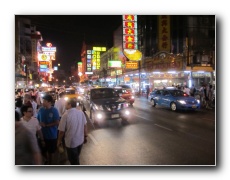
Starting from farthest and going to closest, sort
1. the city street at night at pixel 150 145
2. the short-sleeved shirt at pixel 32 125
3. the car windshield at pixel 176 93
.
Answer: the car windshield at pixel 176 93 < the city street at night at pixel 150 145 < the short-sleeved shirt at pixel 32 125

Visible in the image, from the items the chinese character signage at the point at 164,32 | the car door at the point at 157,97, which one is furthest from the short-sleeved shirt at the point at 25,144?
the chinese character signage at the point at 164,32

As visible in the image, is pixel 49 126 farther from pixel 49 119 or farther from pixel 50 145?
pixel 50 145

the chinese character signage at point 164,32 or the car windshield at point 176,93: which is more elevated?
the chinese character signage at point 164,32

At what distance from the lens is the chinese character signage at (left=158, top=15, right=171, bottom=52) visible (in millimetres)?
31406

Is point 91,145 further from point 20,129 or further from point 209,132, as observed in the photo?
point 209,132

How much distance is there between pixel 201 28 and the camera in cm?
3725

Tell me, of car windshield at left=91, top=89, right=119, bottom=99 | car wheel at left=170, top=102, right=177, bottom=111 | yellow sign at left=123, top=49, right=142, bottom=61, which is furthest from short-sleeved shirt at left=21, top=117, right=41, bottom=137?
yellow sign at left=123, top=49, right=142, bottom=61

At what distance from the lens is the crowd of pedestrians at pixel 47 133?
488 cm

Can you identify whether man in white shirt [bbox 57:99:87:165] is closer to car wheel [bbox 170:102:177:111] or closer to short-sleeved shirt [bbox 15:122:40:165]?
short-sleeved shirt [bbox 15:122:40:165]

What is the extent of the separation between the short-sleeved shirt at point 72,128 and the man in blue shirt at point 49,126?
1056 mm

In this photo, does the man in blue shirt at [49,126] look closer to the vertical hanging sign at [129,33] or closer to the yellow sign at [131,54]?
the vertical hanging sign at [129,33]

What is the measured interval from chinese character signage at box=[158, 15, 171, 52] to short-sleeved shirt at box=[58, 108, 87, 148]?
2765 centimetres
